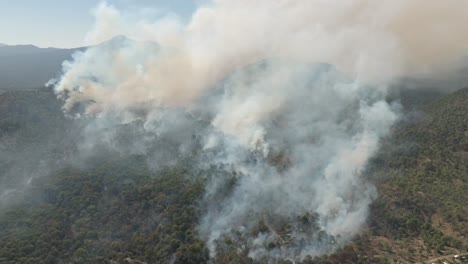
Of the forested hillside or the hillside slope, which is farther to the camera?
the hillside slope

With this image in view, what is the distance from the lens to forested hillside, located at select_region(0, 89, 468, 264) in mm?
83500

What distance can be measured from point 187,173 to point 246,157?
1737cm

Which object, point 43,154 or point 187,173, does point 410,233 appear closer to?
point 187,173

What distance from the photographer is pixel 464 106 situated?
132000mm

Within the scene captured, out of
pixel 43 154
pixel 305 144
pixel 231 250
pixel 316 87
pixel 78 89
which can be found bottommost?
pixel 231 250

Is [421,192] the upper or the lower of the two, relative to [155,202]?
upper

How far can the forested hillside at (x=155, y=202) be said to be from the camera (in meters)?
83.5

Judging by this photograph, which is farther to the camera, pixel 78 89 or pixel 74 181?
pixel 78 89

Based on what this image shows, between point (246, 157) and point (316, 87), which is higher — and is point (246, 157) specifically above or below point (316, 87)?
below

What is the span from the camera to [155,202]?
9969 cm

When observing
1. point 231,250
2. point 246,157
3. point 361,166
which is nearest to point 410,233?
point 361,166

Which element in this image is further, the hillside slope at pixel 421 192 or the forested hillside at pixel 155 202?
the hillside slope at pixel 421 192

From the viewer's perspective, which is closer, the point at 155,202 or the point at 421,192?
the point at 155,202

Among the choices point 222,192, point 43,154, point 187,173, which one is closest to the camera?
point 222,192
